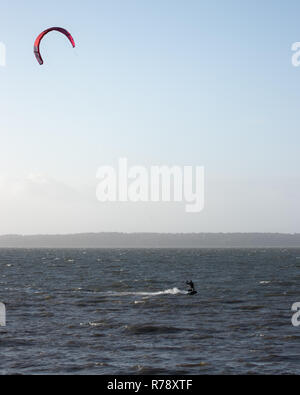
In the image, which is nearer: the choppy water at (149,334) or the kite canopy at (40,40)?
the choppy water at (149,334)

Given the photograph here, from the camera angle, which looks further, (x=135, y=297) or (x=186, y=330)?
(x=135, y=297)

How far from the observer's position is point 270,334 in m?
31.5

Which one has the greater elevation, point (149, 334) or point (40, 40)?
point (40, 40)

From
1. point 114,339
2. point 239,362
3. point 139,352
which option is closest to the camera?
point 239,362

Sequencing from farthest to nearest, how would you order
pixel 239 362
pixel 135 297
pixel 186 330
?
pixel 135 297 < pixel 186 330 < pixel 239 362

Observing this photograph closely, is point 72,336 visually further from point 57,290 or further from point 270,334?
point 57,290

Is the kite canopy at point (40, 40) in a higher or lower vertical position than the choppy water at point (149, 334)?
higher

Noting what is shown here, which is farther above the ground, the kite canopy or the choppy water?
the kite canopy

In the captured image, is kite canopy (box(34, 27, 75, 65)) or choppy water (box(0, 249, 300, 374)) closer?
choppy water (box(0, 249, 300, 374))

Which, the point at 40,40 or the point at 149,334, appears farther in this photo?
the point at 40,40

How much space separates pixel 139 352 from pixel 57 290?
1351 inches

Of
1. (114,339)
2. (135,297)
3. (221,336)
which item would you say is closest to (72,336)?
(114,339)
